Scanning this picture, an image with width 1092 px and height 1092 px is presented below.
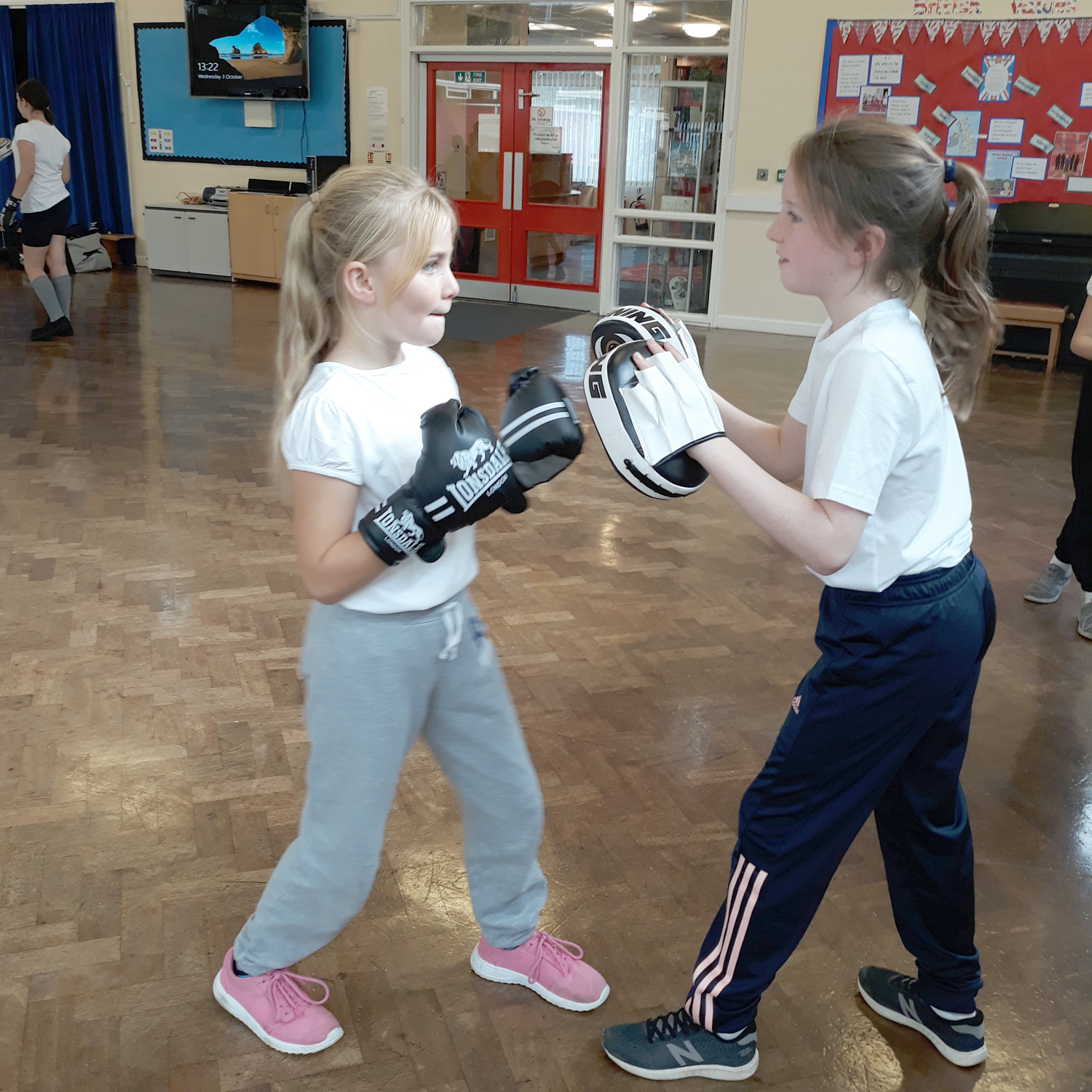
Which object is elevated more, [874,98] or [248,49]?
[248,49]

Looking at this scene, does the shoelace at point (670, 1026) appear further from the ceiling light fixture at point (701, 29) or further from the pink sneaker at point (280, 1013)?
the ceiling light fixture at point (701, 29)

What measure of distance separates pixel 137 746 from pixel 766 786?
4.66ft

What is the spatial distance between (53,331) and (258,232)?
10.3ft

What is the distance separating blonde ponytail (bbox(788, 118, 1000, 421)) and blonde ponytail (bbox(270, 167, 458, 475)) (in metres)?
0.44

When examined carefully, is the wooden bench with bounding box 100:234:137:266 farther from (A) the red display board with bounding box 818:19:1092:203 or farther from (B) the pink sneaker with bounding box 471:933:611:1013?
(B) the pink sneaker with bounding box 471:933:611:1013

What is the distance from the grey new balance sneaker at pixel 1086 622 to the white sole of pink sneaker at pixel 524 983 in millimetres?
1954

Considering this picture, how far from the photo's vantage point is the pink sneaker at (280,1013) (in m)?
1.41

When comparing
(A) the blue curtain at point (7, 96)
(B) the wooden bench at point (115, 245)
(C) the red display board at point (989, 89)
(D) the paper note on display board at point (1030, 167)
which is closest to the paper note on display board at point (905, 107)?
(C) the red display board at point (989, 89)

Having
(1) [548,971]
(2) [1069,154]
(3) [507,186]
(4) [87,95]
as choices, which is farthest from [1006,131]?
(4) [87,95]

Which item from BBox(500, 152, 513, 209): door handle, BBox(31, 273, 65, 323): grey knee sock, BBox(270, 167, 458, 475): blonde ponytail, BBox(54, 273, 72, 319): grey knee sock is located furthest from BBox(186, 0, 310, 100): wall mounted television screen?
BBox(270, 167, 458, 475): blonde ponytail

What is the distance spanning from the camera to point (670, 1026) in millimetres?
1398

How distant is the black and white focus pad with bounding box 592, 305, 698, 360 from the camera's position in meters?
1.24

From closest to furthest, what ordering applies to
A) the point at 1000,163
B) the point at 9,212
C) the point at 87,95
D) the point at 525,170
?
the point at 1000,163 → the point at 9,212 → the point at 525,170 → the point at 87,95

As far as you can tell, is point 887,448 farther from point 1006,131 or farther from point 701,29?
point 701,29
